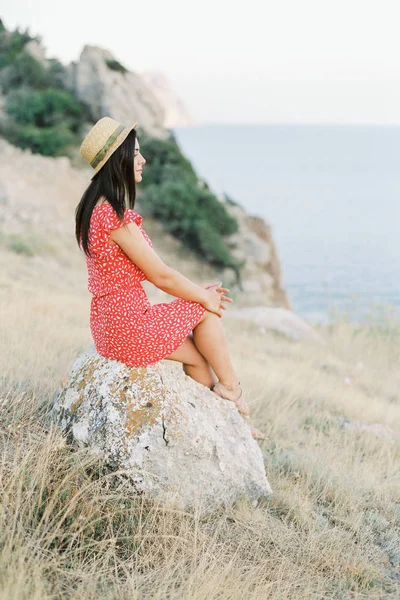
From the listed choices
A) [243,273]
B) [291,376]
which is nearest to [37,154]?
[243,273]

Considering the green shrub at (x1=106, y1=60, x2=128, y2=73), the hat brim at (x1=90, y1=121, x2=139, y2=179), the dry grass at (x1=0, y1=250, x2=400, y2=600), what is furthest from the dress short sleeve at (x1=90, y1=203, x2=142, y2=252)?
the green shrub at (x1=106, y1=60, x2=128, y2=73)

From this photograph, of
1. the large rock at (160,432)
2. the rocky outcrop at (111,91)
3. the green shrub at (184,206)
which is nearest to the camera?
the large rock at (160,432)

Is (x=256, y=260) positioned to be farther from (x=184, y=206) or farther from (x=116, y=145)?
(x=116, y=145)

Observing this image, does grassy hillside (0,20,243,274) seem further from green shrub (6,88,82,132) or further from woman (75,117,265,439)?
woman (75,117,265,439)

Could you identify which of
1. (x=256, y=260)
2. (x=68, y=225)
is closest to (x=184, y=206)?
(x=256, y=260)

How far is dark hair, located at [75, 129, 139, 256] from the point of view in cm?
312

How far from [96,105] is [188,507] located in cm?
1921

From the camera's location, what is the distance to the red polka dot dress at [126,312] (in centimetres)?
315

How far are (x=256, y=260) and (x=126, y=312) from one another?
15385 millimetres

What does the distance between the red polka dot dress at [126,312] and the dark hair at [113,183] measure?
0.14 feet

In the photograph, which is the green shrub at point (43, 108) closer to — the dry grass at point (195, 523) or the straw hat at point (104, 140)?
the dry grass at point (195, 523)

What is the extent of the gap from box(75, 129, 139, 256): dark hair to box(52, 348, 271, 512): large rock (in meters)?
0.76

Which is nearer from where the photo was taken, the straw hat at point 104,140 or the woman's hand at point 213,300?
the straw hat at point 104,140

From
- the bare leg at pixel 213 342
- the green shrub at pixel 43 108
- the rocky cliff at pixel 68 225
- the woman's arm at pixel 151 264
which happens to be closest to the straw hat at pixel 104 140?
the woman's arm at pixel 151 264
